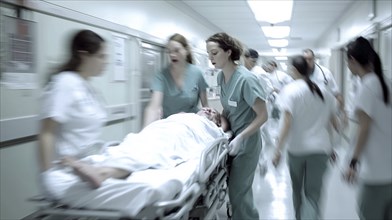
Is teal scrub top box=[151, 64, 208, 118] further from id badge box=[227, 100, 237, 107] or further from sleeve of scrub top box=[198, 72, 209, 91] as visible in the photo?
id badge box=[227, 100, 237, 107]

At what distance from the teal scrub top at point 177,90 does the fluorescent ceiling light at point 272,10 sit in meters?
2.85

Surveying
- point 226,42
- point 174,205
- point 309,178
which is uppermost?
point 226,42

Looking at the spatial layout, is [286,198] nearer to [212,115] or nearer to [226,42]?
[212,115]

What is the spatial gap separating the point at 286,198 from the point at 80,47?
3.03 m

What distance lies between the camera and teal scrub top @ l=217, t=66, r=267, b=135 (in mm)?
2460

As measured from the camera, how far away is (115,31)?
332 cm

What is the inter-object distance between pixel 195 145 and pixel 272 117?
404cm

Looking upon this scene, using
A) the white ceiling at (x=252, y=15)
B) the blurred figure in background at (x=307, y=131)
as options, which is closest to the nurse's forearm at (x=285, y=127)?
the blurred figure in background at (x=307, y=131)

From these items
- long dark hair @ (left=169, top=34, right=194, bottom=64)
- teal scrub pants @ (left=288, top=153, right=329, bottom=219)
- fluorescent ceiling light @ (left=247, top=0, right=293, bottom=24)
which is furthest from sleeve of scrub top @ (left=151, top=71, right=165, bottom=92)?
fluorescent ceiling light @ (left=247, top=0, right=293, bottom=24)

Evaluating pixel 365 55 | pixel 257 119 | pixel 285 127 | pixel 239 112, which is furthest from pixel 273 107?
pixel 365 55

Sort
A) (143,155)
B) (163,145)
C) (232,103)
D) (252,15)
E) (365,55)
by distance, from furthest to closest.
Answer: (252,15) < (232,103) < (365,55) < (163,145) < (143,155)

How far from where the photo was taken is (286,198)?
405 centimetres

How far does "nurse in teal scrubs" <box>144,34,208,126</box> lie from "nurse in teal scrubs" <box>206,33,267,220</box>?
44cm

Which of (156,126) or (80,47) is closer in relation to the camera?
(80,47)
